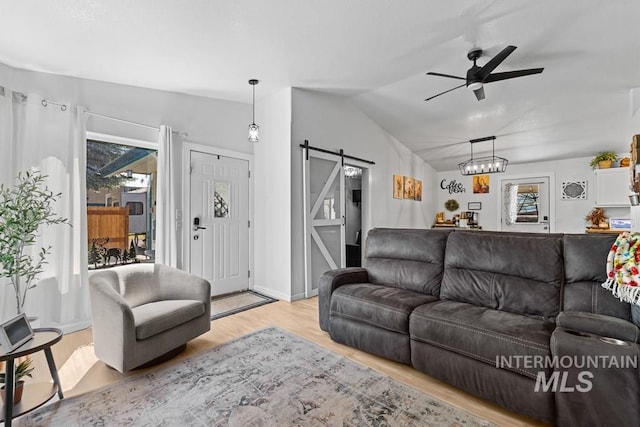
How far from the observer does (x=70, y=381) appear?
2172 mm

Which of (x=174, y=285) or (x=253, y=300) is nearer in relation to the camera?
(x=174, y=285)

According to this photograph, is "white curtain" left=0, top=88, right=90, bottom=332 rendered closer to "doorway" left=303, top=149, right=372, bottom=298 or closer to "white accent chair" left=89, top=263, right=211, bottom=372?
"white accent chair" left=89, top=263, right=211, bottom=372

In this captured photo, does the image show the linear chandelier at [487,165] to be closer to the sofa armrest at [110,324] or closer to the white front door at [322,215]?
the white front door at [322,215]

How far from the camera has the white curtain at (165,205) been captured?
360 cm

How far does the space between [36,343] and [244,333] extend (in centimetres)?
161

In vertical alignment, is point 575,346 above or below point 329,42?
below

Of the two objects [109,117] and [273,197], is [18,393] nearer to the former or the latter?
[109,117]

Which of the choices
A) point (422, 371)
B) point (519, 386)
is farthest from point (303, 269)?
point (519, 386)

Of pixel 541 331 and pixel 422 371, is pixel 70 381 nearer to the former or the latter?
pixel 422 371

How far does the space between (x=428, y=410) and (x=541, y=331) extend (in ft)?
2.72

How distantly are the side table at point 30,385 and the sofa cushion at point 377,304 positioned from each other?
2030mm

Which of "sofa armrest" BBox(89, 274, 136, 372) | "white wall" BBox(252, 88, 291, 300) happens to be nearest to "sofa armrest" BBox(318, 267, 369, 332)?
"white wall" BBox(252, 88, 291, 300)
